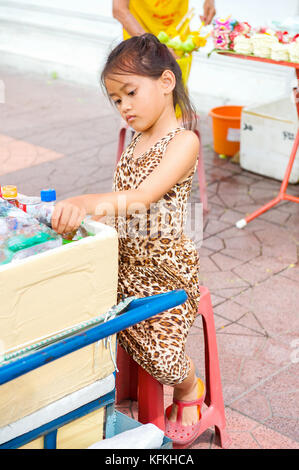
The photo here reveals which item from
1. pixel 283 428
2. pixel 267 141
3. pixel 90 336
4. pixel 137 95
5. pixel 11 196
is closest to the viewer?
pixel 90 336

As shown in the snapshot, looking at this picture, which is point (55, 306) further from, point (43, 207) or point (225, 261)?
point (225, 261)

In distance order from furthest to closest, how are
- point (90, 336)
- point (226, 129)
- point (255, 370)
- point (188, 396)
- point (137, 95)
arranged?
point (226, 129), point (255, 370), point (188, 396), point (137, 95), point (90, 336)

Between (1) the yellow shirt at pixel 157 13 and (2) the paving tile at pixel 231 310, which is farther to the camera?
(1) the yellow shirt at pixel 157 13

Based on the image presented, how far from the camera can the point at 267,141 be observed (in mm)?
4469

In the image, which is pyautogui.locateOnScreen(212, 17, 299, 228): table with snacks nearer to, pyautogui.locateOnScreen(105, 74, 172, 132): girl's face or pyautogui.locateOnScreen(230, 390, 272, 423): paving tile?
pyautogui.locateOnScreen(230, 390, 272, 423): paving tile

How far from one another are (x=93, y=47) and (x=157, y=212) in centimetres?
608

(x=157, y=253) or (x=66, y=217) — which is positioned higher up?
(x=66, y=217)

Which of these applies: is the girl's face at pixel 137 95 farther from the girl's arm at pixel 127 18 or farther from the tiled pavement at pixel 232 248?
the girl's arm at pixel 127 18

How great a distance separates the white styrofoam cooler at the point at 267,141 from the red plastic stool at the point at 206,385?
255 cm

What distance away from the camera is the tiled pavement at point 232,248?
235 cm

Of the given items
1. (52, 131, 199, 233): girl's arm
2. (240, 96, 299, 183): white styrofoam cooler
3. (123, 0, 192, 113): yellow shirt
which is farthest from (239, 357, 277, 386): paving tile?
(240, 96, 299, 183): white styrofoam cooler

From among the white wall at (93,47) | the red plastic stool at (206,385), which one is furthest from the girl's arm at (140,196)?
the white wall at (93,47)

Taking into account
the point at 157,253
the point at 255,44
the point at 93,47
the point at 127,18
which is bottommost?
the point at 93,47

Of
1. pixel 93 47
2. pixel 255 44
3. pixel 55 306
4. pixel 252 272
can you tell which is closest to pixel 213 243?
pixel 252 272
